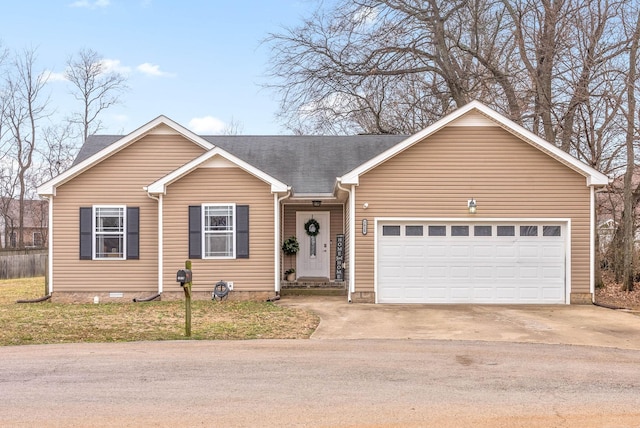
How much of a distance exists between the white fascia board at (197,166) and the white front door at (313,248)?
2.77 meters

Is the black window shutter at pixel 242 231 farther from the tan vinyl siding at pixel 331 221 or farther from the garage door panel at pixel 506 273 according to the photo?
the garage door panel at pixel 506 273

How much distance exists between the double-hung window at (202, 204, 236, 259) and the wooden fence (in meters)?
14.8

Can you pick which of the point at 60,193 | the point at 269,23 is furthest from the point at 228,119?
the point at 60,193

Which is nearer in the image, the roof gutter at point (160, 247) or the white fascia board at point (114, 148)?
the roof gutter at point (160, 247)

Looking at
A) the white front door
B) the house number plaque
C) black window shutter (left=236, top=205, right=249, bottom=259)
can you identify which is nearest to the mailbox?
black window shutter (left=236, top=205, right=249, bottom=259)

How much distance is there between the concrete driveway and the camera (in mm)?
10164

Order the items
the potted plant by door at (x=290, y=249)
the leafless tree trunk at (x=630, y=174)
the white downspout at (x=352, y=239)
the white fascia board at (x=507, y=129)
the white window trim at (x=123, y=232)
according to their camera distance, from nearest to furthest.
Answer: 1. the white fascia board at (x=507, y=129)
2. the white downspout at (x=352, y=239)
3. the white window trim at (x=123, y=232)
4. the leafless tree trunk at (x=630, y=174)
5. the potted plant by door at (x=290, y=249)

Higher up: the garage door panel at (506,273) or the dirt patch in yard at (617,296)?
the garage door panel at (506,273)

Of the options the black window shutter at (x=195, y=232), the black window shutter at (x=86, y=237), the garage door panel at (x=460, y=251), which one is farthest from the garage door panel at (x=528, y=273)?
the black window shutter at (x=86, y=237)

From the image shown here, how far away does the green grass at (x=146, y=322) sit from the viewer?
10070 millimetres

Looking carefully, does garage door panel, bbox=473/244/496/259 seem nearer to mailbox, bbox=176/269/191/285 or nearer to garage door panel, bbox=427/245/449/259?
garage door panel, bbox=427/245/449/259

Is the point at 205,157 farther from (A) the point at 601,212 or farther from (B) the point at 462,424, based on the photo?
(A) the point at 601,212

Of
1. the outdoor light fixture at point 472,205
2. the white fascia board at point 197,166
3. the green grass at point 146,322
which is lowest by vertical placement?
the green grass at point 146,322

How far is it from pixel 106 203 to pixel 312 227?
5.90 m
